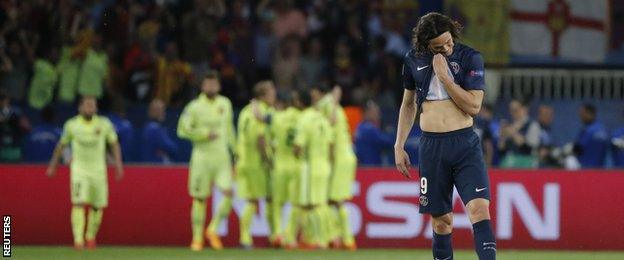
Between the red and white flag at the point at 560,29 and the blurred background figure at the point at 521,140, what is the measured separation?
326cm

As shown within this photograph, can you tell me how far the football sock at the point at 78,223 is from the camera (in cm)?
1869

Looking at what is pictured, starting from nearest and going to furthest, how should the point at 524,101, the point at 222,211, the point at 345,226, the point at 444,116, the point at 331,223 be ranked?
1. the point at 444,116
2. the point at 222,211
3. the point at 345,226
4. the point at 331,223
5. the point at 524,101

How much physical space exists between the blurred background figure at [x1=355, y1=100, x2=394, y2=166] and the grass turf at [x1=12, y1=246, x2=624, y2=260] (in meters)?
2.38

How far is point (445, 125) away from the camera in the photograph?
11211mm

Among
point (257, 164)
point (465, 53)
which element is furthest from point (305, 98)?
point (465, 53)

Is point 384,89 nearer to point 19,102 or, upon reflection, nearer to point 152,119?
Answer: point 152,119

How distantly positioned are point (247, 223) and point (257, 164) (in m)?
0.87

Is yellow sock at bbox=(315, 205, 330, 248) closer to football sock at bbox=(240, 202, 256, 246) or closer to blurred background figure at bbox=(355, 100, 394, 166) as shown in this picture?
football sock at bbox=(240, 202, 256, 246)

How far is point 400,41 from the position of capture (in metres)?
24.1

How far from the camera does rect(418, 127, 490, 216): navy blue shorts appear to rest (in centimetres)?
1118

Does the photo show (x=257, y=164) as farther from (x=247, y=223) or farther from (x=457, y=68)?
(x=457, y=68)

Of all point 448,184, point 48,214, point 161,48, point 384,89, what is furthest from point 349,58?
point 448,184

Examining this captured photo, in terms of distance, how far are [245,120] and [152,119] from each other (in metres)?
2.29

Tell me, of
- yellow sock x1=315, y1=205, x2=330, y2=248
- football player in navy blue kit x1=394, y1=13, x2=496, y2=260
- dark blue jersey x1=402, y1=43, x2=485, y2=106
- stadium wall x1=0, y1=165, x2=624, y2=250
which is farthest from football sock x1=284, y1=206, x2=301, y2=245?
dark blue jersey x1=402, y1=43, x2=485, y2=106
